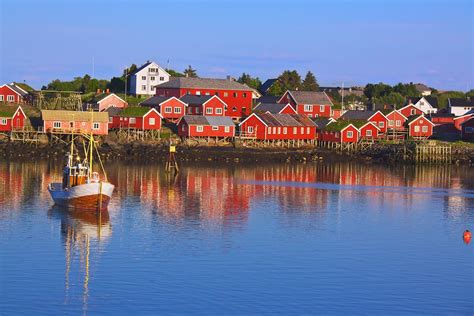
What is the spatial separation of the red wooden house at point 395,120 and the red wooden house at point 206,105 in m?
18.8

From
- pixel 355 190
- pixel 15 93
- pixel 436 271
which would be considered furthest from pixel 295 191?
pixel 15 93

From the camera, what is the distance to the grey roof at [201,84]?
101m

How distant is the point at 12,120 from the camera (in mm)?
85438

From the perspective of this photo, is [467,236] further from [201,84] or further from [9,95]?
[9,95]

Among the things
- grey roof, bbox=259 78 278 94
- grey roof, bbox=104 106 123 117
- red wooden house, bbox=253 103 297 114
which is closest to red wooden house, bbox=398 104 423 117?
red wooden house, bbox=253 103 297 114

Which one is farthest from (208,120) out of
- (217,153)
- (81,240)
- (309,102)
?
(81,240)

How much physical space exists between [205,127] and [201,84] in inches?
589

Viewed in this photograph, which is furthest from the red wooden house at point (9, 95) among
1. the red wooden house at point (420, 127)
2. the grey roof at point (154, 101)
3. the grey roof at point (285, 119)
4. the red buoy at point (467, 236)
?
the red buoy at point (467, 236)

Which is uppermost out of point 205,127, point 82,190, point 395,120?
point 395,120

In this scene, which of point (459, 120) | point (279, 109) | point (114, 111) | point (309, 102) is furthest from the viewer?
point (459, 120)

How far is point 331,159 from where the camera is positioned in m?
89.5

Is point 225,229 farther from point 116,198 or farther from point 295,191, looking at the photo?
point 295,191

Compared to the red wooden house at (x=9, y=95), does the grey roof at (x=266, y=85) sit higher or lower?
higher

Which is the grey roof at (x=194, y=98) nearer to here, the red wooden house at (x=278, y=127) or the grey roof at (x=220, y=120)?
the grey roof at (x=220, y=120)
